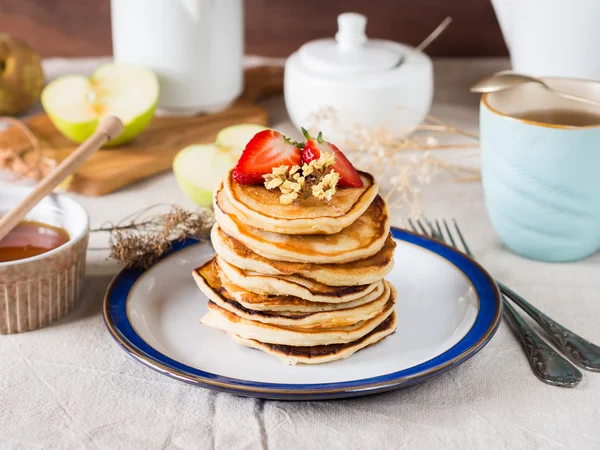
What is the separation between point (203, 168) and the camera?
1681 mm

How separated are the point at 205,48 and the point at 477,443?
4.60ft

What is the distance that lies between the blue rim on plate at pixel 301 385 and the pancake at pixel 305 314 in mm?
111

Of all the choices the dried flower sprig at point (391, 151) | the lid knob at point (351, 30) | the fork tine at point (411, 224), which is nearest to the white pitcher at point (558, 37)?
the dried flower sprig at point (391, 151)

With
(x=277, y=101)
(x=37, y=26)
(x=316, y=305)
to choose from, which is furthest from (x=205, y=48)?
(x=316, y=305)

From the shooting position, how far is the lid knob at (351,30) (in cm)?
193

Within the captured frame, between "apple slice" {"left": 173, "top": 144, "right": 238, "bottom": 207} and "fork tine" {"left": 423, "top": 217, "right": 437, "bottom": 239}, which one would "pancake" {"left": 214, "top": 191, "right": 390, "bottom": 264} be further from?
"apple slice" {"left": 173, "top": 144, "right": 238, "bottom": 207}

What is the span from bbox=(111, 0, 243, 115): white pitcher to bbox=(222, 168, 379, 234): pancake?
1009 millimetres

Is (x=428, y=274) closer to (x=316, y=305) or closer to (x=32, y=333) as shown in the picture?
(x=316, y=305)

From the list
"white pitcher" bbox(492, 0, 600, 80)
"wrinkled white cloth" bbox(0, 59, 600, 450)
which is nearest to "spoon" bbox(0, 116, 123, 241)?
"wrinkled white cloth" bbox(0, 59, 600, 450)

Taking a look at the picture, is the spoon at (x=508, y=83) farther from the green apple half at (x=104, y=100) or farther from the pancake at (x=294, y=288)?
the green apple half at (x=104, y=100)

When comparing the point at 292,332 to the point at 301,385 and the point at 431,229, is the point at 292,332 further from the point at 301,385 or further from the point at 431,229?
the point at 431,229

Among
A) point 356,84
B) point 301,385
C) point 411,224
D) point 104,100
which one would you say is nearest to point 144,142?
point 104,100

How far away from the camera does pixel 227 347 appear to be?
1.17 m

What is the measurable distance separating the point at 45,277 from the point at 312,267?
0.43 meters
